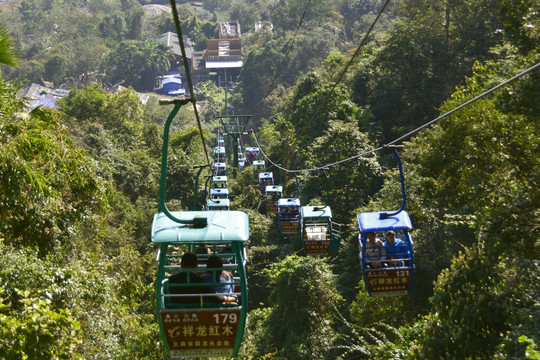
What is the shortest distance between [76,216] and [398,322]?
8998 millimetres

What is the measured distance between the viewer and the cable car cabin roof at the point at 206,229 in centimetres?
498

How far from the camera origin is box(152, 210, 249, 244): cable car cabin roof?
196 inches

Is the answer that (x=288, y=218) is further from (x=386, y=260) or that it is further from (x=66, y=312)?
(x=66, y=312)

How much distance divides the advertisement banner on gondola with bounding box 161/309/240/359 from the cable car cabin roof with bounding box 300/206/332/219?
20.2ft

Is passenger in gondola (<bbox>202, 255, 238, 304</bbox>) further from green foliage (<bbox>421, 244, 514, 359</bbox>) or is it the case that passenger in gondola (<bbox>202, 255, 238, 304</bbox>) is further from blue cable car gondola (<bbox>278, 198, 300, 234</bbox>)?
blue cable car gondola (<bbox>278, 198, 300, 234</bbox>)

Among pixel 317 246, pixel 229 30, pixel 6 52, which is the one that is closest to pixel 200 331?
pixel 6 52

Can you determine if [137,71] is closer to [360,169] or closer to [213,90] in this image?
[213,90]

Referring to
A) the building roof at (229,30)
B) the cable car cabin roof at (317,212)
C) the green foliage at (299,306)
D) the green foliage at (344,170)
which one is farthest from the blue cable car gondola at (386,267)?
→ the building roof at (229,30)

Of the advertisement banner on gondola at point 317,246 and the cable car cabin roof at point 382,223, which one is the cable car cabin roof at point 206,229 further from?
the advertisement banner on gondola at point 317,246

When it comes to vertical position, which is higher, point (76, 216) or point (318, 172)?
point (76, 216)

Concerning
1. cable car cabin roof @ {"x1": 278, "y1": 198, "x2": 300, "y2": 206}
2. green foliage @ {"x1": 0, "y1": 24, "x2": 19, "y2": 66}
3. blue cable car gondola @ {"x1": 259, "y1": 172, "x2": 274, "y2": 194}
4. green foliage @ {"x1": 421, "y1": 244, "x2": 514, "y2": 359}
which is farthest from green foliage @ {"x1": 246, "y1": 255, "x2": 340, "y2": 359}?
green foliage @ {"x1": 0, "y1": 24, "x2": 19, "y2": 66}

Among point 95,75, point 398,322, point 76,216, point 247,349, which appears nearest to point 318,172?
point 398,322

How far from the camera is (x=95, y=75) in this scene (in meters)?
74.8

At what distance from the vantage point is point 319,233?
12023 millimetres
